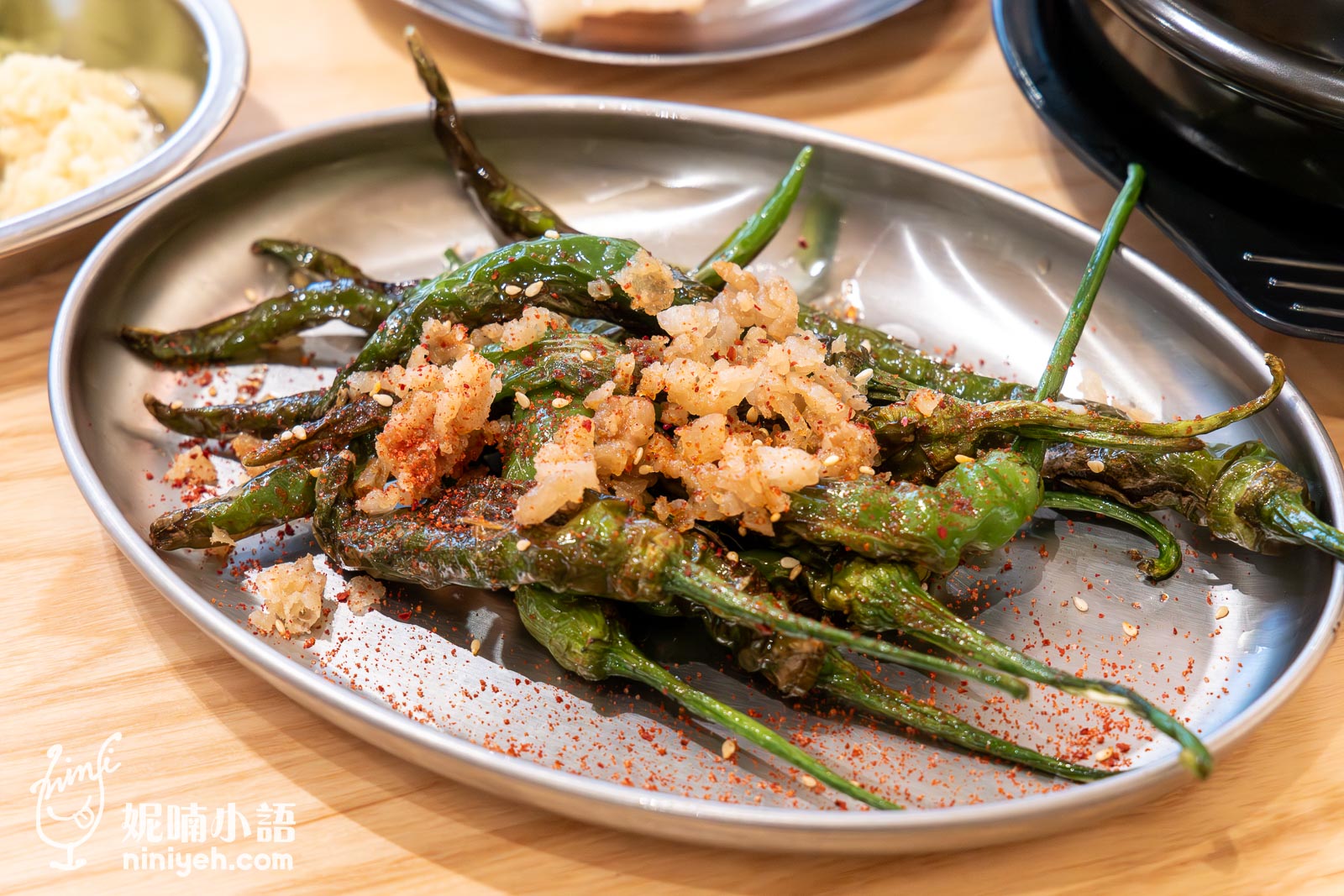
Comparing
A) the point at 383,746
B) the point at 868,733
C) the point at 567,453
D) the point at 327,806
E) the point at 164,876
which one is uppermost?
the point at 567,453

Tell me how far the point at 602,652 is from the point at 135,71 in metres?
2.86

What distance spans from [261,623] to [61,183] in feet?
5.77

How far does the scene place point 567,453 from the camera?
1.90 metres

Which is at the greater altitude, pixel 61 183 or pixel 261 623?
pixel 61 183

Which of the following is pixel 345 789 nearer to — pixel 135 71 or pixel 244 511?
pixel 244 511

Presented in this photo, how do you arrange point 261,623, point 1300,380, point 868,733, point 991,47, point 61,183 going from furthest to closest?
point 991,47
point 61,183
point 1300,380
point 261,623
point 868,733

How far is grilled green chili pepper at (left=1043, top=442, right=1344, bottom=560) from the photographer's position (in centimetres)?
200

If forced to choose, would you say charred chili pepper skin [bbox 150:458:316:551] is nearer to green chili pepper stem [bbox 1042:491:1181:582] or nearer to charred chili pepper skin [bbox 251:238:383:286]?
charred chili pepper skin [bbox 251:238:383:286]

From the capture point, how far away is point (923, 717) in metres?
1.84

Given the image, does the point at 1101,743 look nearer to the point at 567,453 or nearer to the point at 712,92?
the point at 567,453

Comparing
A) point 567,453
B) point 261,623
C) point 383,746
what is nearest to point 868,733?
point 567,453

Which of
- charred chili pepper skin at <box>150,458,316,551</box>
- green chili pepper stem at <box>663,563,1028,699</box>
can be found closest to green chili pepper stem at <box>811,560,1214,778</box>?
green chili pepper stem at <box>663,563,1028,699</box>

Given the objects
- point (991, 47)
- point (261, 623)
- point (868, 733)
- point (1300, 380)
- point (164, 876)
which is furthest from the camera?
point (991, 47)

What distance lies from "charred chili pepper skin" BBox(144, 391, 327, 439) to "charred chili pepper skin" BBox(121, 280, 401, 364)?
0.68 feet
